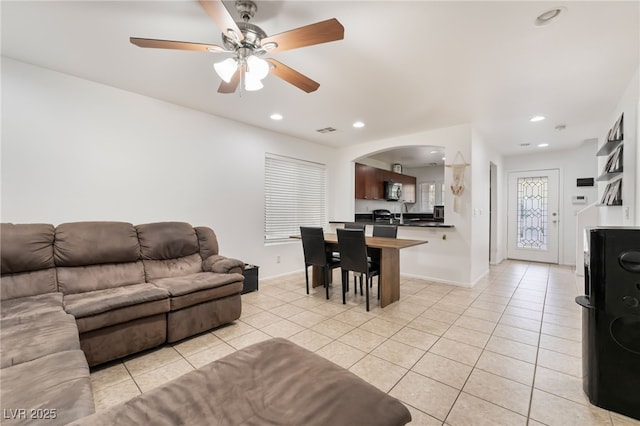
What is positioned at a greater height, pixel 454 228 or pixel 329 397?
pixel 454 228

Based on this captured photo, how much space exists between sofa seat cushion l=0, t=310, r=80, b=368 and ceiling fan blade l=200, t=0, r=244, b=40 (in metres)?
2.01

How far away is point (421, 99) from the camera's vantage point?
11.0ft

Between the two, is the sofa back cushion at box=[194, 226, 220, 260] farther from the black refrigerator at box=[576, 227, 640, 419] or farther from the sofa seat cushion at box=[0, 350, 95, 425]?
the black refrigerator at box=[576, 227, 640, 419]

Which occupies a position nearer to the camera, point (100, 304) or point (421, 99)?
point (100, 304)

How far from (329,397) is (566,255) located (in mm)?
7267

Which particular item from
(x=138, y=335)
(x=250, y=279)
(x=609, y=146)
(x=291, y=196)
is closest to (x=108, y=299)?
(x=138, y=335)

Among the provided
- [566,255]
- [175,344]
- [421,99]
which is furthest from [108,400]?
[566,255]

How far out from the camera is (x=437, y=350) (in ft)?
7.77

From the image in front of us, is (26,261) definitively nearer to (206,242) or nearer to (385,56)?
(206,242)

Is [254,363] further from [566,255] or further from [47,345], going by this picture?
[566,255]

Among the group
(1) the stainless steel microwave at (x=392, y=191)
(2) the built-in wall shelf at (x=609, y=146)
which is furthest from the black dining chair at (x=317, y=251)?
(1) the stainless steel microwave at (x=392, y=191)

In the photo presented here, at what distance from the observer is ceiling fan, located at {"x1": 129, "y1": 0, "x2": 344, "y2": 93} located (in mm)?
1574

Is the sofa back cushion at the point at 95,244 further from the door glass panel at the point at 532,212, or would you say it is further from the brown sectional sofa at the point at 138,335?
the door glass panel at the point at 532,212

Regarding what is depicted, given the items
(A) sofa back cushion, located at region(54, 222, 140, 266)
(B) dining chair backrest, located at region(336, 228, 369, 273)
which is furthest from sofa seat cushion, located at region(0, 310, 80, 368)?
(B) dining chair backrest, located at region(336, 228, 369, 273)
